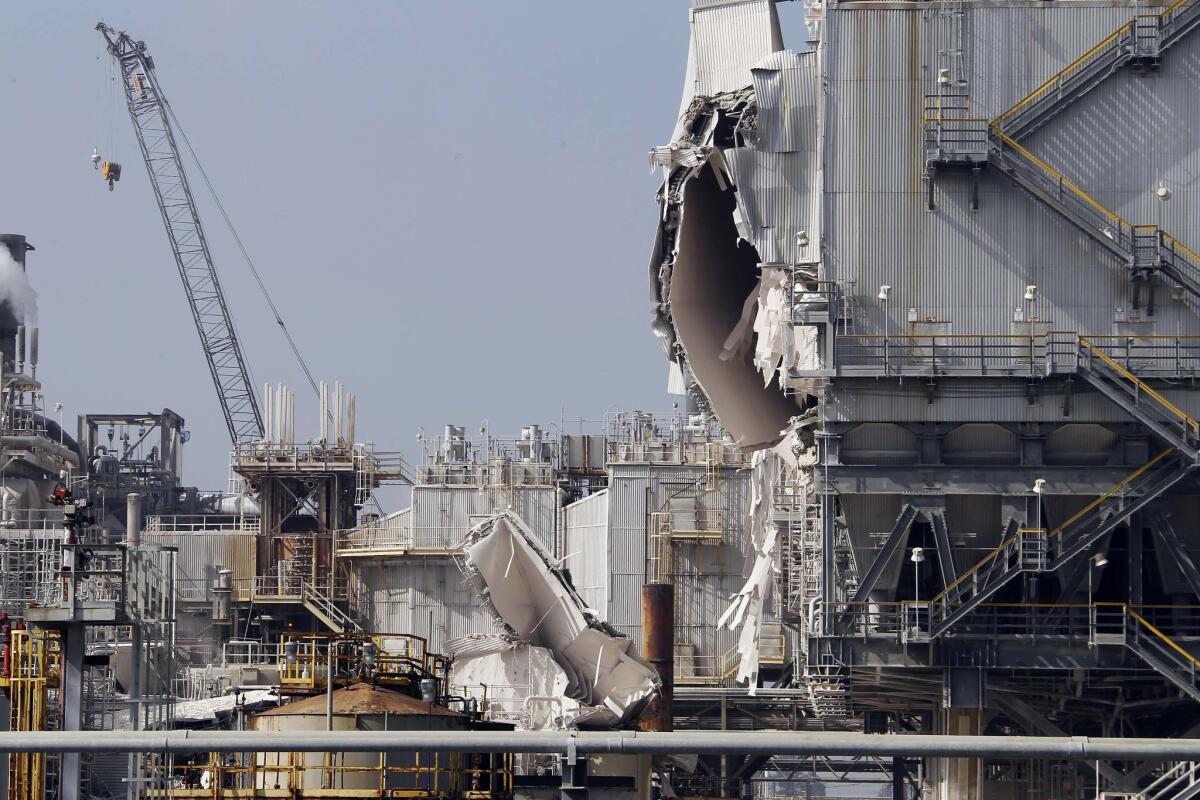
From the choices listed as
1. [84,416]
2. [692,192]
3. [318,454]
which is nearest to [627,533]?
[318,454]

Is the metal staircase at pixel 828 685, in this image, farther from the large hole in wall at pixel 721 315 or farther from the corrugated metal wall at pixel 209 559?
the corrugated metal wall at pixel 209 559

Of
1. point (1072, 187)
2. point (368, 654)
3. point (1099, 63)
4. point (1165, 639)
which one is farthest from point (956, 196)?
point (368, 654)

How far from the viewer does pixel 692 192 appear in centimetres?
6988

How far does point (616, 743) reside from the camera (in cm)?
2719

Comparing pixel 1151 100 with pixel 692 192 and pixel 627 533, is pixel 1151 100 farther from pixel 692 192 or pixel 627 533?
pixel 627 533

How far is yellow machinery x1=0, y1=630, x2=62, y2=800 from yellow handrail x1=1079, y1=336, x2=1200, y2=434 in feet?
93.7

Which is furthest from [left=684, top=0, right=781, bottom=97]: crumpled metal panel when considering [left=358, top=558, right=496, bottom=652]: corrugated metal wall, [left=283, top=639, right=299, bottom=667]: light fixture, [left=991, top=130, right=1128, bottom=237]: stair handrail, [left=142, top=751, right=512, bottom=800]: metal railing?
[left=358, top=558, right=496, bottom=652]: corrugated metal wall

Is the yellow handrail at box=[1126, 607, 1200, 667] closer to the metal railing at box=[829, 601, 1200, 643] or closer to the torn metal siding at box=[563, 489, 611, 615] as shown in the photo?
the metal railing at box=[829, 601, 1200, 643]

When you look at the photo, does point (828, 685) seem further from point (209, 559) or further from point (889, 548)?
point (209, 559)

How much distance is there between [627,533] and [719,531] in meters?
3.69

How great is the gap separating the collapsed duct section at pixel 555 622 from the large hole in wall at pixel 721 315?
35.5 feet

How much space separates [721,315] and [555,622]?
50.3 ft

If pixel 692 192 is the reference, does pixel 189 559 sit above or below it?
below

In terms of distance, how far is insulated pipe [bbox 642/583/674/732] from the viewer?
78438 millimetres
